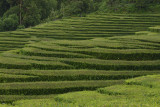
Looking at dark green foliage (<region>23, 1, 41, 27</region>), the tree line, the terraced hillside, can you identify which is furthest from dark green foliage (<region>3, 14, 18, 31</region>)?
the terraced hillside

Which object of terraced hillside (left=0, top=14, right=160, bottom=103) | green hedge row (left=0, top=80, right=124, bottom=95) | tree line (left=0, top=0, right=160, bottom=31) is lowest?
green hedge row (left=0, top=80, right=124, bottom=95)

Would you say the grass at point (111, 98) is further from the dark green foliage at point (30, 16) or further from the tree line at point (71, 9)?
the dark green foliage at point (30, 16)

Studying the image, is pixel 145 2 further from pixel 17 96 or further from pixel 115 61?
pixel 17 96

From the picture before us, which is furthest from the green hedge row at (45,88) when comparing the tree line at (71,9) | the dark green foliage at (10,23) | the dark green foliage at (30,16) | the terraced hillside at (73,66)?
the dark green foliage at (30,16)

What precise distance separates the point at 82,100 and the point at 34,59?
1108 cm

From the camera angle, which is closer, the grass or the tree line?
the grass

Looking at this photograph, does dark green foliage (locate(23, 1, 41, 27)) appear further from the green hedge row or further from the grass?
the grass

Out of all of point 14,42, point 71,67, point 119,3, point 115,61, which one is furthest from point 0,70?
point 119,3

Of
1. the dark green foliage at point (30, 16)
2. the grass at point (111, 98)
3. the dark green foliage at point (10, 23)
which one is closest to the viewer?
the grass at point (111, 98)

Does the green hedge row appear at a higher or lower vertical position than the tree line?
lower

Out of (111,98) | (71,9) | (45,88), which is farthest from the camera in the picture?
(71,9)

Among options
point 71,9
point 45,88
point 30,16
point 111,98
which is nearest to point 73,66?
point 45,88

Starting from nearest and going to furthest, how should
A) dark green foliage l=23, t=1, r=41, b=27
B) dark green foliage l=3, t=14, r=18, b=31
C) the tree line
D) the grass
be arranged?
the grass → the tree line → dark green foliage l=3, t=14, r=18, b=31 → dark green foliage l=23, t=1, r=41, b=27

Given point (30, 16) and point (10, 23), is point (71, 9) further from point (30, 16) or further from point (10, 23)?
point (10, 23)
